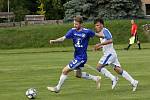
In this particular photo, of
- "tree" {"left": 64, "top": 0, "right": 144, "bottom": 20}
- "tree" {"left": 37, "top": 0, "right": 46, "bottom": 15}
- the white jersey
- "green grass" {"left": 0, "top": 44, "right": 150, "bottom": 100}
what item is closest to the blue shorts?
"green grass" {"left": 0, "top": 44, "right": 150, "bottom": 100}

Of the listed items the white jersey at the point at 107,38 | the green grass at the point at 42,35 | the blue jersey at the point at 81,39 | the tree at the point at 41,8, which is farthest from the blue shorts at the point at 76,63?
the tree at the point at 41,8

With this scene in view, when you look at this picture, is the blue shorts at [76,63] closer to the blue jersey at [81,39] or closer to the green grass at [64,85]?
the blue jersey at [81,39]

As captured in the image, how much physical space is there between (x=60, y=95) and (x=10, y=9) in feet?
215

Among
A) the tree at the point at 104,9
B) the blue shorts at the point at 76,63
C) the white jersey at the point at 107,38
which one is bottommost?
the tree at the point at 104,9

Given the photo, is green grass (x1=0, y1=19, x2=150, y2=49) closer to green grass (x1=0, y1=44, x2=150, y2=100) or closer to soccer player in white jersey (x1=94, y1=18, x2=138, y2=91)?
green grass (x1=0, y1=44, x2=150, y2=100)

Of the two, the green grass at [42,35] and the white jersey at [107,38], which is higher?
the white jersey at [107,38]

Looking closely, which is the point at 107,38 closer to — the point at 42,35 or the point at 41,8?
the point at 42,35

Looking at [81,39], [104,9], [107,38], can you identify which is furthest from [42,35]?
[81,39]

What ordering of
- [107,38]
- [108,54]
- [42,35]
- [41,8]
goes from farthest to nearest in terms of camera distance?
[41,8] → [42,35] → [108,54] → [107,38]

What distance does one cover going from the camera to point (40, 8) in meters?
76.6

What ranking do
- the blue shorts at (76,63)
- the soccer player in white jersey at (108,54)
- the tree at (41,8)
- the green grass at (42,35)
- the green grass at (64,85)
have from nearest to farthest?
the green grass at (64,85) < the blue shorts at (76,63) < the soccer player in white jersey at (108,54) < the green grass at (42,35) < the tree at (41,8)

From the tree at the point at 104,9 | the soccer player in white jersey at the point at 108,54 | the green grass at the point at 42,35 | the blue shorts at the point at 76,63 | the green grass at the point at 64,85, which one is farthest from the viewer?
the tree at the point at 104,9

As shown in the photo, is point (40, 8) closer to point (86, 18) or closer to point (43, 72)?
point (86, 18)

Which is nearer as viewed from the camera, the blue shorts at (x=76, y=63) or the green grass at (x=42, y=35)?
the blue shorts at (x=76, y=63)
